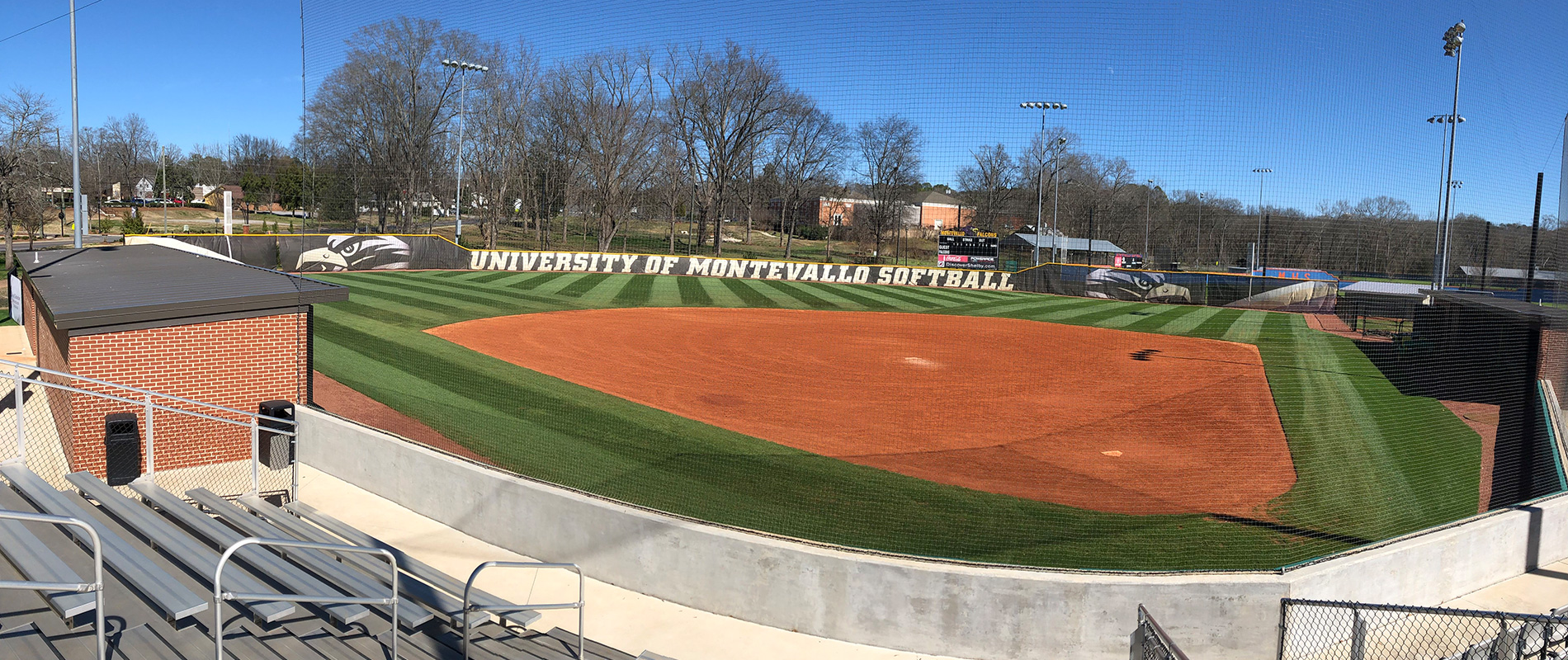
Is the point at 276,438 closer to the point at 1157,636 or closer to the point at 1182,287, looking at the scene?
the point at 1157,636

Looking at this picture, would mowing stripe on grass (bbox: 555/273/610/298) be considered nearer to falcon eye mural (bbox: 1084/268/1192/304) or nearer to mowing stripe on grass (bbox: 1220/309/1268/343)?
falcon eye mural (bbox: 1084/268/1192/304)

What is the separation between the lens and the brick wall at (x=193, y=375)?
906 cm

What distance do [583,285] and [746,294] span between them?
5.94m

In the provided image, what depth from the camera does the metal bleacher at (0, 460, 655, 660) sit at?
4.18m

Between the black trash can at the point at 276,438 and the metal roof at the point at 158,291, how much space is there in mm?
1276

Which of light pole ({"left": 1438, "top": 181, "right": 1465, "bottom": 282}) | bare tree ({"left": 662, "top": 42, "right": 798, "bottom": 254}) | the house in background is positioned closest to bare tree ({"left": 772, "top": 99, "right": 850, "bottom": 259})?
bare tree ({"left": 662, "top": 42, "right": 798, "bottom": 254})

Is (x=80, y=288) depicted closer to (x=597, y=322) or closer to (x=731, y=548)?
(x=731, y=548)

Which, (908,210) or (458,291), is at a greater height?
(908,210)

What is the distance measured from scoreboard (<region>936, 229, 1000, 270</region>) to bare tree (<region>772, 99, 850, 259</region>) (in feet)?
19.1

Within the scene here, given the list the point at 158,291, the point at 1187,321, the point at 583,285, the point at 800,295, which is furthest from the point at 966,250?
the point at 158,291

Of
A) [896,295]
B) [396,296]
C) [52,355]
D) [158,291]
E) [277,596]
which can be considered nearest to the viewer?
[277,596]

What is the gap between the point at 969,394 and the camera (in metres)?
14.8

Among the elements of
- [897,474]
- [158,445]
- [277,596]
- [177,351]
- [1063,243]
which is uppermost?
[1063,243]

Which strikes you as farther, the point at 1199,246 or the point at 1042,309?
the point at 1042,309
